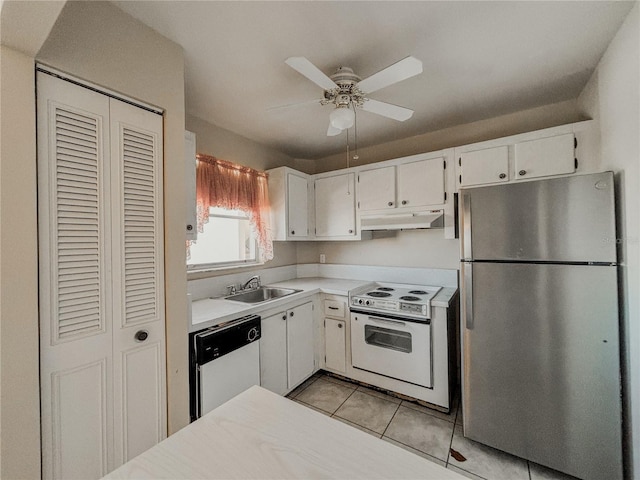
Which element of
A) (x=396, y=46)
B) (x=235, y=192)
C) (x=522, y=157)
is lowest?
(x=235, y=192)

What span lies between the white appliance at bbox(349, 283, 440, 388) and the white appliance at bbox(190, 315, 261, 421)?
960mm

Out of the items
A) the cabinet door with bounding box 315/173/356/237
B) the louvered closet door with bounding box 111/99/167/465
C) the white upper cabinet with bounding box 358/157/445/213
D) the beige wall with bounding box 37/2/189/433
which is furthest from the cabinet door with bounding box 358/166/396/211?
the louvered closet door with bounding box 111/99/167/465

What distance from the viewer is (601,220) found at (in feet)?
4.75

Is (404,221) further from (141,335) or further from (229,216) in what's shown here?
(141,335)

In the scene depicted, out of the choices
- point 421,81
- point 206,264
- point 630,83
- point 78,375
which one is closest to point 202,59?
point 421,81

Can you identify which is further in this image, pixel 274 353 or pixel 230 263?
pixel 230 263

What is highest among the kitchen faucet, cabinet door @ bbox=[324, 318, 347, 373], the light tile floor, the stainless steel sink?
the kitchen faucet

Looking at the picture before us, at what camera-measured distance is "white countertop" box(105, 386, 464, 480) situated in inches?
24.2

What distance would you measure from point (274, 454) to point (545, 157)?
254 cm

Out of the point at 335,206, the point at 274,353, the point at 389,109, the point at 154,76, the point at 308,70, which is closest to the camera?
the point at 308,70

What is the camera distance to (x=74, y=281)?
3.83ft

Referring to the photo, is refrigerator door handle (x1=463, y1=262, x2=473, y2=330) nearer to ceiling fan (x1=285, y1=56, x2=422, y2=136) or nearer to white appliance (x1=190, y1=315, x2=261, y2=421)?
ceiling fan (x1=285, y1=56, x2=422, y2=136)

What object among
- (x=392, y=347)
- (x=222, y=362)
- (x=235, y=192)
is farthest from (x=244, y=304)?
(x=392, y=347)

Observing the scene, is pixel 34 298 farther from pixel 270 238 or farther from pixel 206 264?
pixel 270 238
